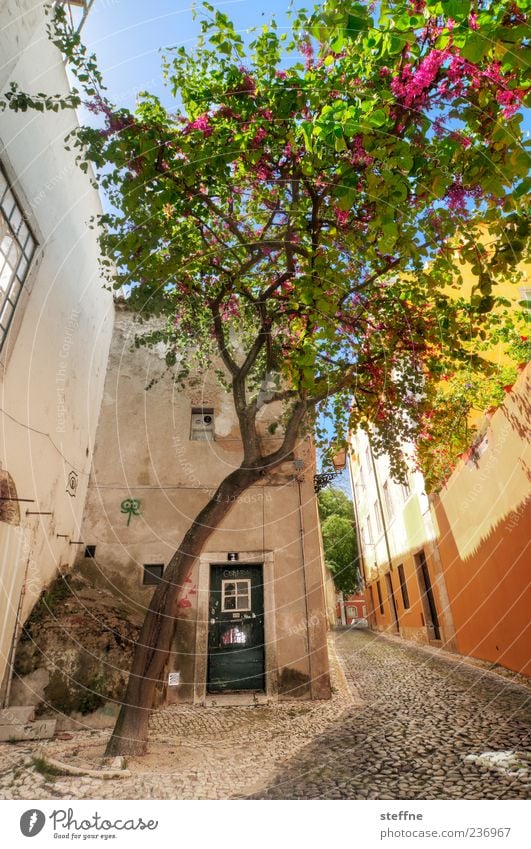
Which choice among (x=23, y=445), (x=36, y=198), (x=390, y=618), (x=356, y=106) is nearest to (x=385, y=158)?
(x=356, y=106)

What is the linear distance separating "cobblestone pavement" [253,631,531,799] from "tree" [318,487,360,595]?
18.7m

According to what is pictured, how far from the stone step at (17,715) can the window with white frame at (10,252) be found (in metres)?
5.12

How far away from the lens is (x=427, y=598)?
13055 millimetres

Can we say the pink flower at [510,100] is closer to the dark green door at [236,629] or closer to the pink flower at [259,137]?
the pink flower at [259,137]

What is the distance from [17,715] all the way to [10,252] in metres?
6.50

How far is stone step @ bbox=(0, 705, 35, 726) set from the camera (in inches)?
224

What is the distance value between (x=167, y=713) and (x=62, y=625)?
2.30 metres

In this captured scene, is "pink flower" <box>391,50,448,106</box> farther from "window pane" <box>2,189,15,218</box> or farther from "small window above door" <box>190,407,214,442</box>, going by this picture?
"small window above door" <box>190,407,214,442</box>

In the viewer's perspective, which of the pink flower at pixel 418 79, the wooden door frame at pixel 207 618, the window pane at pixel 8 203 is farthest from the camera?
the wooden door frame at pixel 207 618

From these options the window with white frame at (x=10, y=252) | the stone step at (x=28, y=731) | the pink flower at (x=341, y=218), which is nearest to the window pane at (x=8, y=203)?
the window with white frame at (x=10, y=252)

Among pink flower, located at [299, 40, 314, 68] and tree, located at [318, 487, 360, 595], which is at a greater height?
tree, located at [318, 487, 360, 595]

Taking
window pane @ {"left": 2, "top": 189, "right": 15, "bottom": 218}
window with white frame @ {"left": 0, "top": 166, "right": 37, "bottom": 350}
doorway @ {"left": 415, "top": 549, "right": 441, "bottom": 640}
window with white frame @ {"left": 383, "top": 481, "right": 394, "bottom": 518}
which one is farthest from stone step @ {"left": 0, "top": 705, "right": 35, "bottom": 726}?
window with white frame @ {"left": 383, "top": 481, "right": 394, "bottom": 518}

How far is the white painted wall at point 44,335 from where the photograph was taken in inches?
224

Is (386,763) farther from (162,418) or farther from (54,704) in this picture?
(162,418)
